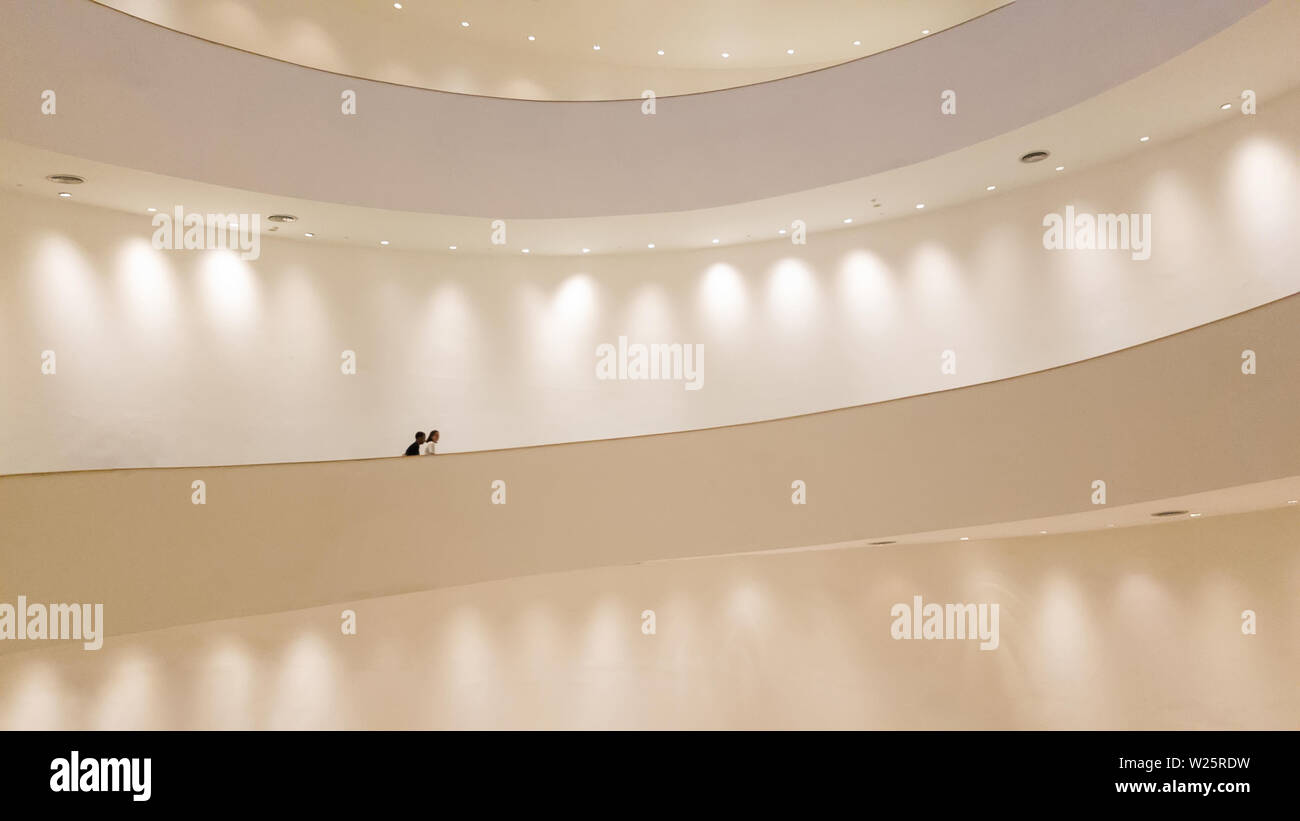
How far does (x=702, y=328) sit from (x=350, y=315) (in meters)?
4.88

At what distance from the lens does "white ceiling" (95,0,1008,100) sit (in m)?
13.8

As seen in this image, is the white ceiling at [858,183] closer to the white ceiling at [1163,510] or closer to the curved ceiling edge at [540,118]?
the curved ceiling edge at [540,118]

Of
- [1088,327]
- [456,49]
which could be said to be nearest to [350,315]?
[456,49]

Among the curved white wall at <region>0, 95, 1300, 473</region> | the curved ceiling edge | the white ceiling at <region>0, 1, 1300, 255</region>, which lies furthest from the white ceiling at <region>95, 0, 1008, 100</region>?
the curved white wall at <region>0, 95, 1300, 473</region>

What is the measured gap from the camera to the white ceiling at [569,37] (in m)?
13.8

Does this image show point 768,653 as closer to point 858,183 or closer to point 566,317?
point 566,317

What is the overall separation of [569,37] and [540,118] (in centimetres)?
252

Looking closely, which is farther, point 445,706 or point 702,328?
point 702,328

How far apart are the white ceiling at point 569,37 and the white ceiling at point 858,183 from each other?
245 centimetres

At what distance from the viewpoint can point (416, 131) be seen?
12.7 m

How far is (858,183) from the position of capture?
1237 cm

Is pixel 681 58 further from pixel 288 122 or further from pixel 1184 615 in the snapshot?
pixel 1184 615

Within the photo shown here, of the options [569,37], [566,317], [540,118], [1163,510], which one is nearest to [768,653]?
[1163,510]

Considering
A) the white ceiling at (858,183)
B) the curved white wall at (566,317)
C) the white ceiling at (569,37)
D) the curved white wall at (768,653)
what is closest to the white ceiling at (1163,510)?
the curved white wall at (768,653)
